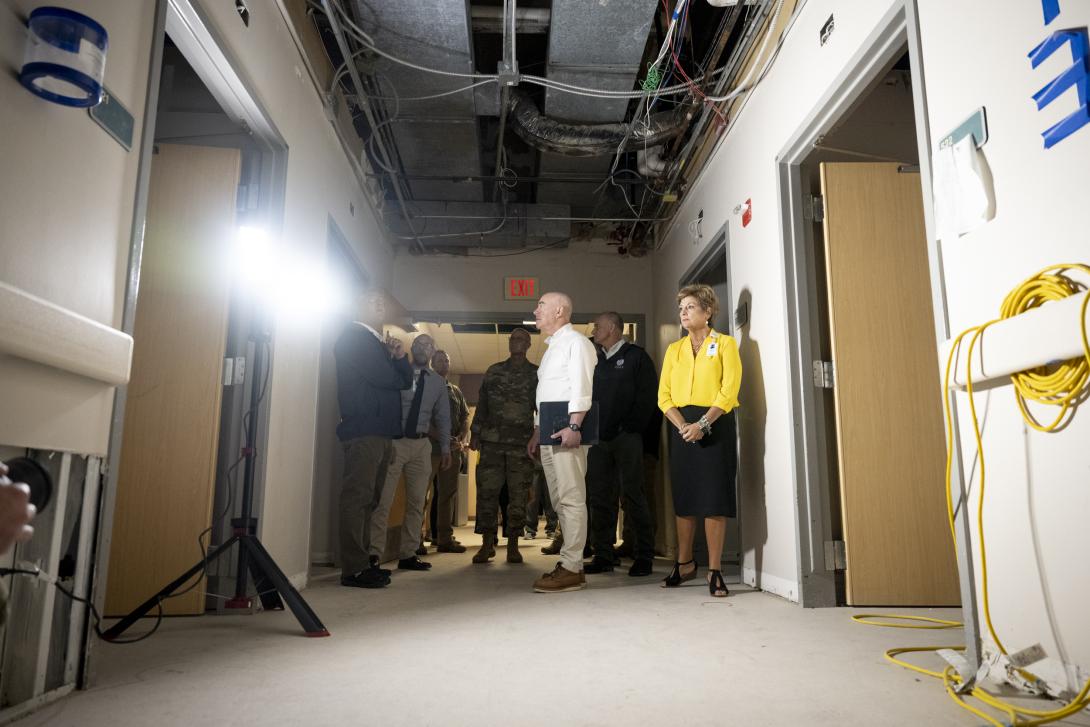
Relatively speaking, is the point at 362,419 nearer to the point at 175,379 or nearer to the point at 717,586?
the point at 175,379

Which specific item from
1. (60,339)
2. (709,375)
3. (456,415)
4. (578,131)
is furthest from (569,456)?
(456,415)

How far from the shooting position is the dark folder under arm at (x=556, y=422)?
10.6ft

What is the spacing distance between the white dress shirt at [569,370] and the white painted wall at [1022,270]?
165 centimetres

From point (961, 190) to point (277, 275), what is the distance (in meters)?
2.52

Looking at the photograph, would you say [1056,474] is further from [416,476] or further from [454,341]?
[454,341]

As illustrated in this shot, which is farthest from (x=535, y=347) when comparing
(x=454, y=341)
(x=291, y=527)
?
(x=291, y=527)

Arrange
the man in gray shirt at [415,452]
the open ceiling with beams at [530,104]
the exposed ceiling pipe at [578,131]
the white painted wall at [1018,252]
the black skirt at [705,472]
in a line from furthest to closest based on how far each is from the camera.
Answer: the exposed ceiling pipe at [578,131] < the man in gray shirt at [415,452] < the open ceiling with beams at [530,104] < the black skirt at [705,472] < the white painted wall at [1018,252]

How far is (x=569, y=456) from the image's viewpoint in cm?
321

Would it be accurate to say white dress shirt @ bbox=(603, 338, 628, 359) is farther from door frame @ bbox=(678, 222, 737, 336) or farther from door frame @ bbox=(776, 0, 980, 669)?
door frame @ bbox=(776, 0, 980, 669)

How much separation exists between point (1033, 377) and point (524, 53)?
3.95 metres

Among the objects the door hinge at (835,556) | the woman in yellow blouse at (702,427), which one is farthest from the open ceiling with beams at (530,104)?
the door hinge at (835,556)

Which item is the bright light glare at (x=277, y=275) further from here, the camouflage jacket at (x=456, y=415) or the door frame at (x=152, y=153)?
the camouflage jacket at (x=456, y=415)

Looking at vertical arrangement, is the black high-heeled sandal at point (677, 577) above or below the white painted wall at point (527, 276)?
below

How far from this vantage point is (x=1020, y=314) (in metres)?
1.45
